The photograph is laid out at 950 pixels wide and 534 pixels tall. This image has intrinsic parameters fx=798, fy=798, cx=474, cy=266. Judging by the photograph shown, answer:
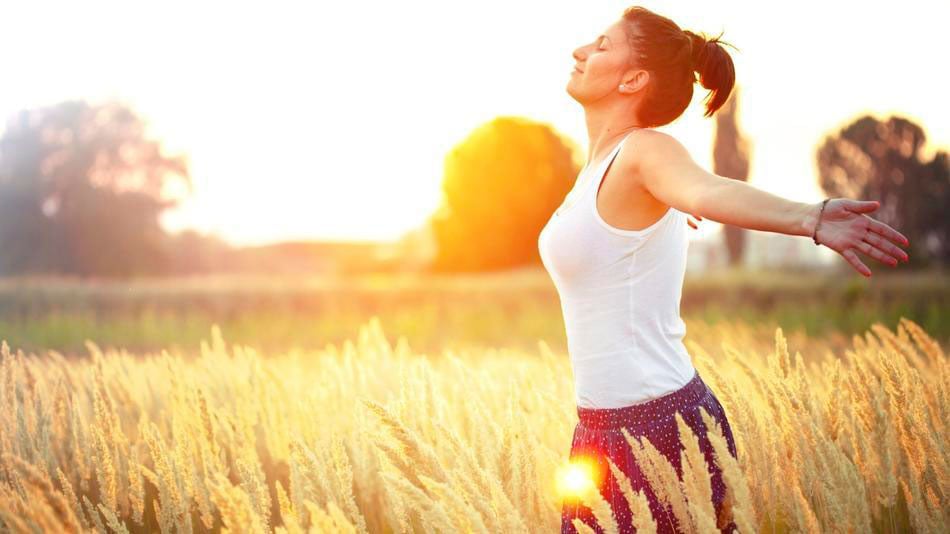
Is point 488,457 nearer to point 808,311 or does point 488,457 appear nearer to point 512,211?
point 808,311

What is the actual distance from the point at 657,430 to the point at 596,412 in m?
0.14

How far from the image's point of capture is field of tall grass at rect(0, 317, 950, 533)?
145cm

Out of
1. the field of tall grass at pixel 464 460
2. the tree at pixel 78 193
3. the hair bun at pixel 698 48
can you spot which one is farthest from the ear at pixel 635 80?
the tree at pixel 78 193

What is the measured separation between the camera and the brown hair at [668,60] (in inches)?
69.8

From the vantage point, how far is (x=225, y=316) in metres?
14.0

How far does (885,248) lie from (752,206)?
0.75 ft

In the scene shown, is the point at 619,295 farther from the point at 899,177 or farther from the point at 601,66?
the point at 899,177

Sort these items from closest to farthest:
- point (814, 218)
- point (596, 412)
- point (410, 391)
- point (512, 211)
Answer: point (814, 218) → point (596, 412) → point (410, 391) → point (512, 211)

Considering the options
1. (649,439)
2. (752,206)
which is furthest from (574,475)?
(752,206)

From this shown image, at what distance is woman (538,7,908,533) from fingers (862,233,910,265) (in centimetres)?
23

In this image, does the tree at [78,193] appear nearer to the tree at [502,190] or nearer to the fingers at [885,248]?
the tree at [502,190]

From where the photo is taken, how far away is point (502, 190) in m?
29.3

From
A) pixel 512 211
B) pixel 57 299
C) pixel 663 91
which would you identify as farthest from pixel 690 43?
pixel 512 211

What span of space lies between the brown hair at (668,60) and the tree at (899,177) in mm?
24730
